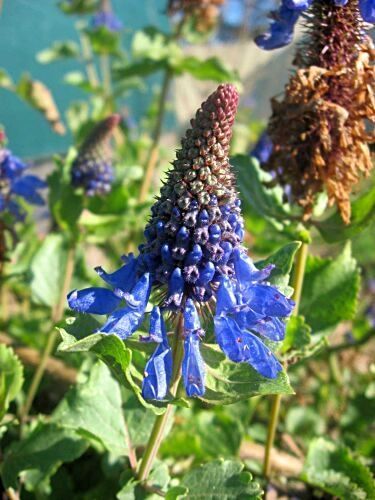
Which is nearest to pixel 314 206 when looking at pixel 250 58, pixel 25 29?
pixel 25 29

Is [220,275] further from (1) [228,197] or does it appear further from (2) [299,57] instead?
(2) [299,57]

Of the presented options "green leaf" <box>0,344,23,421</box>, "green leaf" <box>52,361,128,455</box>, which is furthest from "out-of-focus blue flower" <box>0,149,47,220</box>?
"green leaf" <box>52,361,128,455</box>

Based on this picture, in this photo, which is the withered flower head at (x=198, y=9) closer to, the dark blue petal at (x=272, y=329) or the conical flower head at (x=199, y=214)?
the conical flower head at (x=199, y=214)

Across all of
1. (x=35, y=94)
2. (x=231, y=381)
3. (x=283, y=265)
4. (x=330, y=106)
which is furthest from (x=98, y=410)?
(x=35, y=94)

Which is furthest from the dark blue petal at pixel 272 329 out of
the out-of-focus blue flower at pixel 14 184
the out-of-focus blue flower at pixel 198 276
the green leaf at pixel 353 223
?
the out-of-focus blue flower at pixel 14 184

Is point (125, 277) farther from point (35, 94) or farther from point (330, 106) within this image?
point (35, 94)

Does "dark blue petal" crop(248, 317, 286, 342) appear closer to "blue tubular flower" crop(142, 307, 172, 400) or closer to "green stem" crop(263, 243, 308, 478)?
"blue tubular flower" crop(142, 307, 172, 400)
